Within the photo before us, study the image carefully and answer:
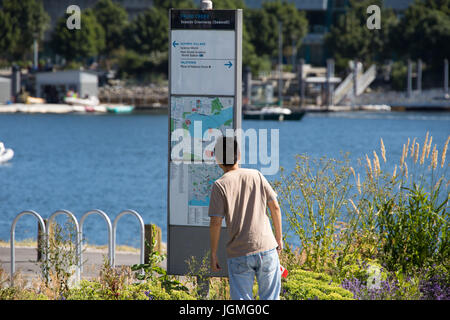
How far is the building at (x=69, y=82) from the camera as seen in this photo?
115m

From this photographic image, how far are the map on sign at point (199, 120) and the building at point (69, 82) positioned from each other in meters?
107

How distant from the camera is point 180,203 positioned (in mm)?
9344

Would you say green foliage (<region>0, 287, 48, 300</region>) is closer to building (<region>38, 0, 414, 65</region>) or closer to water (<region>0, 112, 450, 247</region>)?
water (<region>0, 112, 450, 247</region>)

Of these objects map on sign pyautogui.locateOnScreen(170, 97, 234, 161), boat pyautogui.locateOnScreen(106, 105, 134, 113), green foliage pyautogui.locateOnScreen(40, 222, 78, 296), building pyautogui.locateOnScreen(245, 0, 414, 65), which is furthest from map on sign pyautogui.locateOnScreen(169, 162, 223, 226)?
building pyautogui.locateOnScreen(245, 0, 414, 65)

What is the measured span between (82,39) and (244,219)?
109214 mm

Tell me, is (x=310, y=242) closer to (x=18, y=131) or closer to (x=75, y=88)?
(x=18, y=131)

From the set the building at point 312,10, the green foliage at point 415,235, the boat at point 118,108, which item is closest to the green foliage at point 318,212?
the green foliage at point 415,235

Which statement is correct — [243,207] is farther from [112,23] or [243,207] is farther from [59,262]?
[112,23]

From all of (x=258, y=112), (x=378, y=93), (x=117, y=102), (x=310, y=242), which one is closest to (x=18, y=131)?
(x=258, y=112)

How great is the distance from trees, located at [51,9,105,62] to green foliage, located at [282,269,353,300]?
105 m

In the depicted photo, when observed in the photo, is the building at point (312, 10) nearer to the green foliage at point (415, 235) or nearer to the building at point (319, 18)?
the building at point (319, 18)

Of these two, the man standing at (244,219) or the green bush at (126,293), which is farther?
the green bush at (126,293)

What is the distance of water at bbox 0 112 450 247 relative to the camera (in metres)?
38.5
